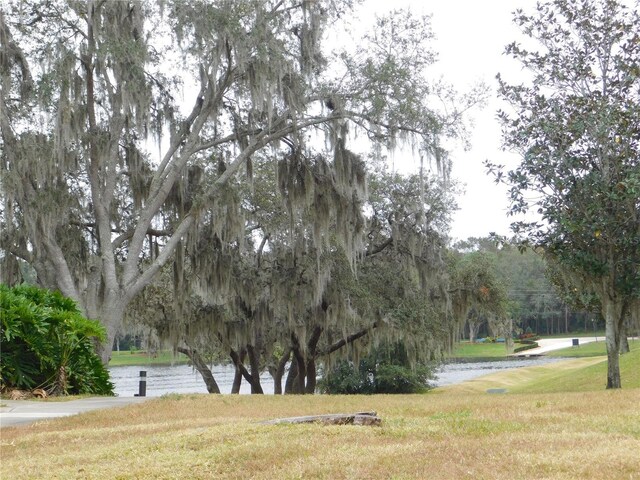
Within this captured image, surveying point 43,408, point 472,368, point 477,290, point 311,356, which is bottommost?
point 472,368

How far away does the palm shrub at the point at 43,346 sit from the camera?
1327 centimetres

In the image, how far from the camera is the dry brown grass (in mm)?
5801

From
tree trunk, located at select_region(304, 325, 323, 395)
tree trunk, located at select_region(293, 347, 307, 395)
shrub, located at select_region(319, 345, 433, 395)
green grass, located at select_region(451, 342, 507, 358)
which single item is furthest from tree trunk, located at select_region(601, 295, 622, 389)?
green grass, located at select_region(451, 342, 507, 358)

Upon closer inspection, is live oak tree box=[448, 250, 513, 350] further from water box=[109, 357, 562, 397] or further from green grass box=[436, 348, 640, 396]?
water box=[109, 357, 562, 397]

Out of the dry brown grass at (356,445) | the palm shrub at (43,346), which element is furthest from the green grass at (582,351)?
the dry brown grass at (356,445)

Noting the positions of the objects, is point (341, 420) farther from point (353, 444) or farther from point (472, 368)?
point (472, 368)

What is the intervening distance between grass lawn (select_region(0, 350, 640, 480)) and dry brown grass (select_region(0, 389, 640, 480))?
10 millimetres

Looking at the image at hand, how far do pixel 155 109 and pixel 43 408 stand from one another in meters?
9.38

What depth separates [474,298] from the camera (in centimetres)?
2381

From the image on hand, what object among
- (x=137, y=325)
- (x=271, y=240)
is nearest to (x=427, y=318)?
(x=271, y=240)

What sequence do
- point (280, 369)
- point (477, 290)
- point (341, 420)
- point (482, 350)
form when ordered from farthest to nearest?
point (482, 350) → point (280, 369) → point (477, 290) → point (341, 420)

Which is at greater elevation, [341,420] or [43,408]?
[341,420]

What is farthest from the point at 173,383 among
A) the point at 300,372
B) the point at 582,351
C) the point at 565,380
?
the point at 582,351

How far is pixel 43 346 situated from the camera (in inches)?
532
